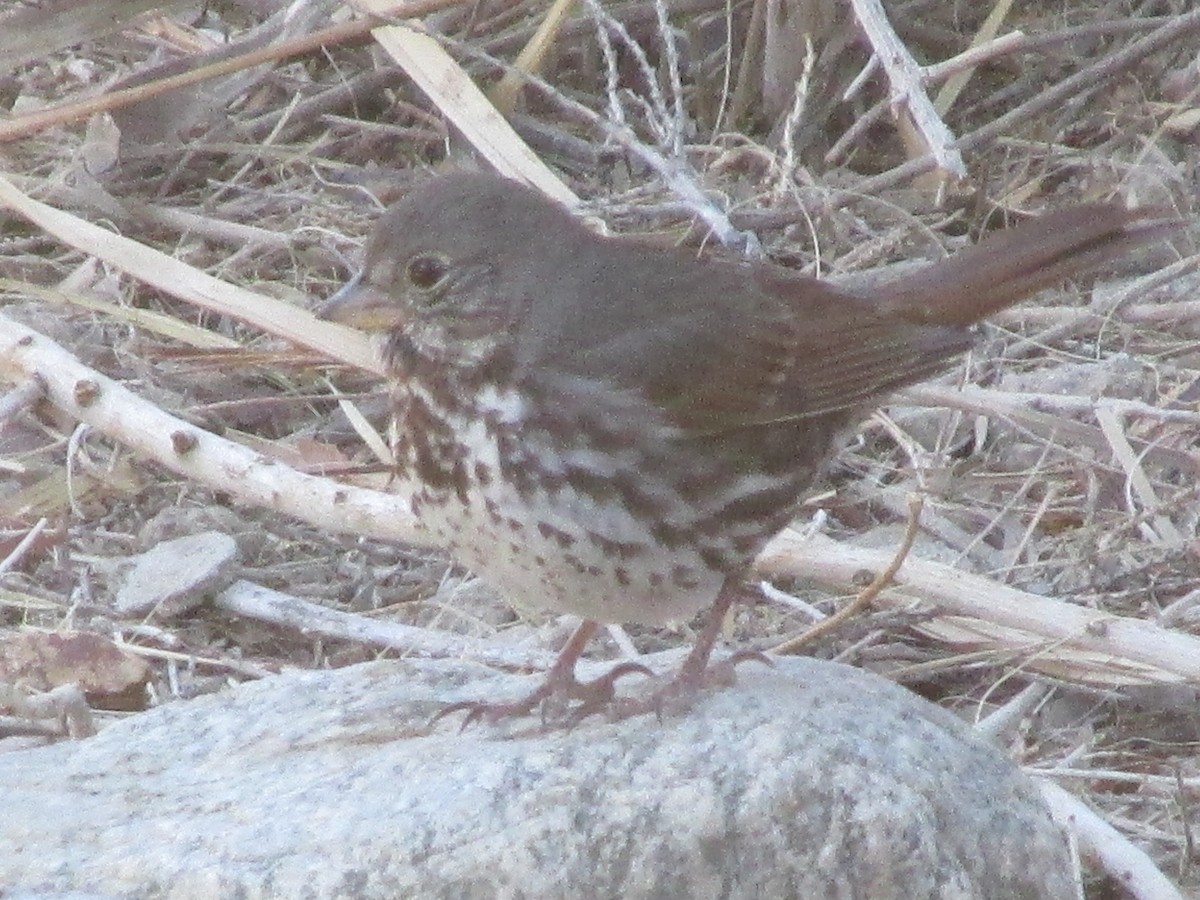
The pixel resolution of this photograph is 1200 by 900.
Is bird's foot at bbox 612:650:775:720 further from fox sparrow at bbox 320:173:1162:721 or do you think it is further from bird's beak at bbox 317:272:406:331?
bird's beak at bbox 317:272:406:331

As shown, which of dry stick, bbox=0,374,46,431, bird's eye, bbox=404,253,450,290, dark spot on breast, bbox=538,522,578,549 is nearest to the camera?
dark spot on breast, bbox=538,522,578,549

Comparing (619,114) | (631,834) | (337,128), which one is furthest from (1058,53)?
(631,834)

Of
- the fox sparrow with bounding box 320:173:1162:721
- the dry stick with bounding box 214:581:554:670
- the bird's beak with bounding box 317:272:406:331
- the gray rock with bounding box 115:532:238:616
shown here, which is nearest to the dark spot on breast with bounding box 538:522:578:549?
the fox sparrow with bounding box 320:173:1162:721

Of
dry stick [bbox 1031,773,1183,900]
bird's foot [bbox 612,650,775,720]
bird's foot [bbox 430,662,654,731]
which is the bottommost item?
dry stick [bbox 1031,773,1183,900]

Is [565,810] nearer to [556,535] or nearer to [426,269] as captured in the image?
[556,535]

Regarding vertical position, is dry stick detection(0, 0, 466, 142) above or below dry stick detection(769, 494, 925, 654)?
above

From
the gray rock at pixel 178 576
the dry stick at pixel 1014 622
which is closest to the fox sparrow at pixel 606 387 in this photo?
the dry stick at pixel 1014 622

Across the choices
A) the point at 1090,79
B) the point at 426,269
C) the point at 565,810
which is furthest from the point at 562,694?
the point at 1090,79
